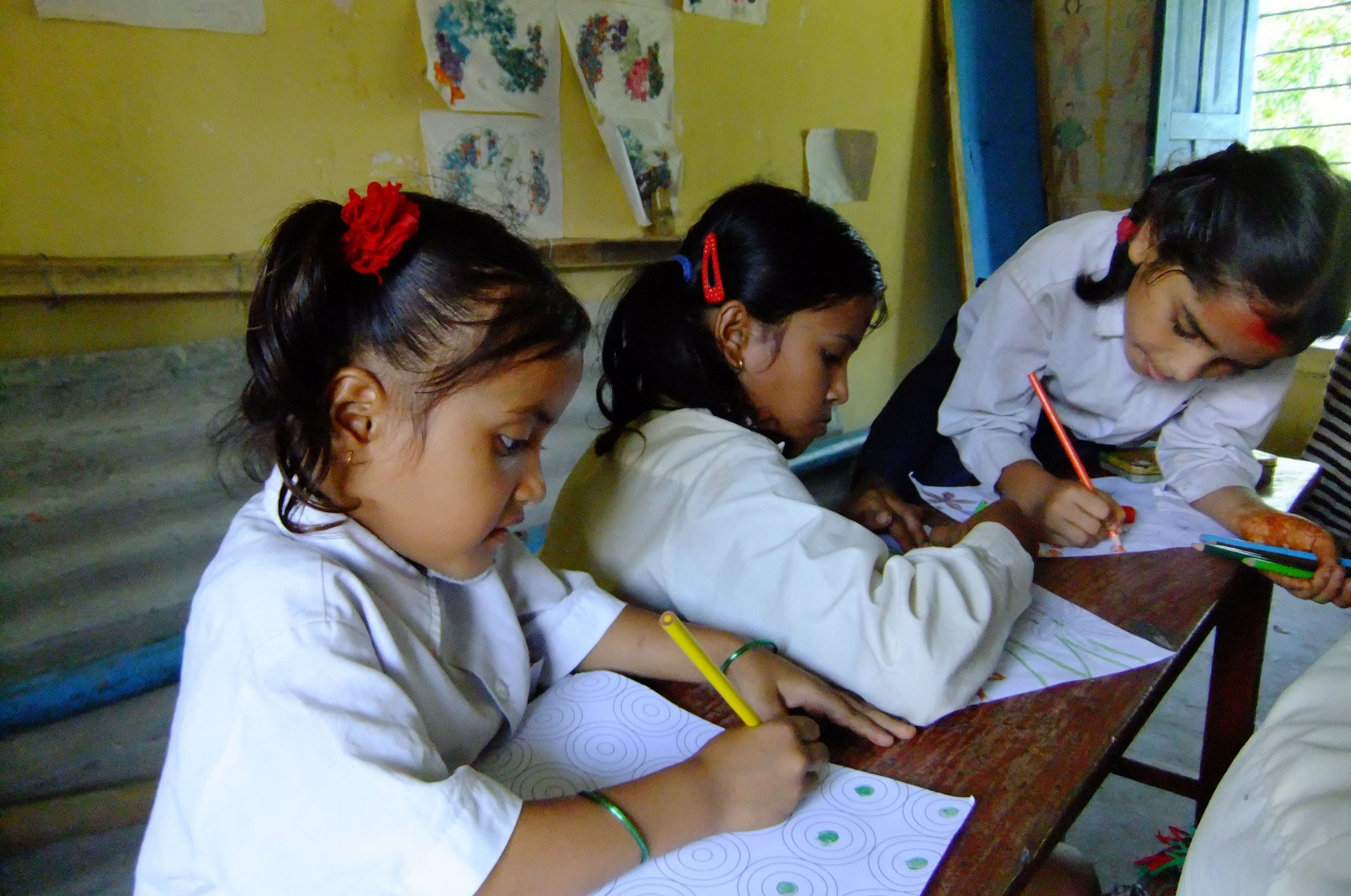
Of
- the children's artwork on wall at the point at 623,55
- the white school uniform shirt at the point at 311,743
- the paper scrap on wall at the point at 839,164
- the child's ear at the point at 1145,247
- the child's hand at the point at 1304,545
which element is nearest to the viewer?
the white school uniform shirt at the point at 311,743

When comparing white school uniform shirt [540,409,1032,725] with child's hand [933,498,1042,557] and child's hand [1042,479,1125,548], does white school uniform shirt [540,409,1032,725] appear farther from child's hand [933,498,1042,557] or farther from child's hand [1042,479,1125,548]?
child's hand [1042,479,1125,548]

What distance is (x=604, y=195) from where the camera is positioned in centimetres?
206

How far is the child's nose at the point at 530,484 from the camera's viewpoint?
2.37ft

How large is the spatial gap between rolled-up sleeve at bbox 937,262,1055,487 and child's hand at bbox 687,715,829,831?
867 millimetres

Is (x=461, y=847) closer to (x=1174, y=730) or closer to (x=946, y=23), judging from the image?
(x=1174, y=730)

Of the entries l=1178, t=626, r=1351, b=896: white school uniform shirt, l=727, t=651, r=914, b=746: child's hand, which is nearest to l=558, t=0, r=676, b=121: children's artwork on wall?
l=727, t=651, r=914, b=746: child's hand

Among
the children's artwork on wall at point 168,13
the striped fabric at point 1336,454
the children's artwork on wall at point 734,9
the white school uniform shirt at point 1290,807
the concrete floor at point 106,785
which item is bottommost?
the concrete floor at point 106,785

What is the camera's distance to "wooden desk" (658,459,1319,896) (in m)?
0.58

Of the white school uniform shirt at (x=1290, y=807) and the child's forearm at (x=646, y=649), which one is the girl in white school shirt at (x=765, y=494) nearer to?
the child's forearm at (x=646, y=649)

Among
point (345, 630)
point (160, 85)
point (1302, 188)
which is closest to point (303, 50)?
point (160, 85)

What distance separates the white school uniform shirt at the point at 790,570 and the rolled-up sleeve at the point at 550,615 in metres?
0.11

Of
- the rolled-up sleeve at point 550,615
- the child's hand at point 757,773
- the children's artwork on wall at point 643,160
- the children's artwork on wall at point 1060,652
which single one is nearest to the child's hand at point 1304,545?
the children's artwork on wall at point 1060,652

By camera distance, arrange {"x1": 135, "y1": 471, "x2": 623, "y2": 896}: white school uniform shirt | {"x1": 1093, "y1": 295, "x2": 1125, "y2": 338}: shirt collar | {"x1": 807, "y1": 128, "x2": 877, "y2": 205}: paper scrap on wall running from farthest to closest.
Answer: {"x1": 807, "y1": 128, "x2": 877, "y2": 205}: paper scrap on wall, {"x1": 1093, "y1": 295, "x2": 1125, "y2": 338}: shirt collar, {"x1": 135, "y1": 471, "x2": 623, "y2": 896}: white school uniform shirt

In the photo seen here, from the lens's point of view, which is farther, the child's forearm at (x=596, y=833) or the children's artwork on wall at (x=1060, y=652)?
the children's artwork on wall at (x=1060, y=652)
